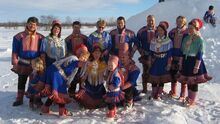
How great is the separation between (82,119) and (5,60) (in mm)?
8346

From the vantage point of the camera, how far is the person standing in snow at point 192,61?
580 centimetres

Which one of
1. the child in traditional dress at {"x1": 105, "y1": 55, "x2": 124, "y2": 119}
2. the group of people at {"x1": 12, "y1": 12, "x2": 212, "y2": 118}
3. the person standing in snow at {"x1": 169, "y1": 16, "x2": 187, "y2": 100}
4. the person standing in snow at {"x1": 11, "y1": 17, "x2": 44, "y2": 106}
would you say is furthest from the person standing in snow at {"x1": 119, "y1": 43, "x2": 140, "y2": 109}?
the person standing in snow at {"x1": 11, "y1": 17, "x2": 44, "y2": 106}

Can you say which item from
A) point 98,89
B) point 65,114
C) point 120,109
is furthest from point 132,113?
point 65,114

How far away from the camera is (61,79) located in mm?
5531

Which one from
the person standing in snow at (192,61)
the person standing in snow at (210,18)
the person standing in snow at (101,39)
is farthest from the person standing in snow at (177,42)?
the person standing in snow at (210,18)

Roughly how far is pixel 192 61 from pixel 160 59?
0.50 meters

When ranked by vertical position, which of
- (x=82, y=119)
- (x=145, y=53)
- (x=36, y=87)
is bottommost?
(x=82, y=119)

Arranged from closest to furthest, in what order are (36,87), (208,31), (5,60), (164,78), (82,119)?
(82,119)
(36,87)
(164,78)
(208,31)
(5,60)

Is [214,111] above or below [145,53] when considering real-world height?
below

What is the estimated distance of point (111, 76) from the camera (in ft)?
17.8

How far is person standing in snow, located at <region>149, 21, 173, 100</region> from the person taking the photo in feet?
19.6

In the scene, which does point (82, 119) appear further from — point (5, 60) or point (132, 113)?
point (5, 60)

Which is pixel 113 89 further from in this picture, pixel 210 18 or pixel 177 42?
pixel 210 18

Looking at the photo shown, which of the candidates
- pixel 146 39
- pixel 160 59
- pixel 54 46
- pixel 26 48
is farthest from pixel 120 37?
pixel 26 48
